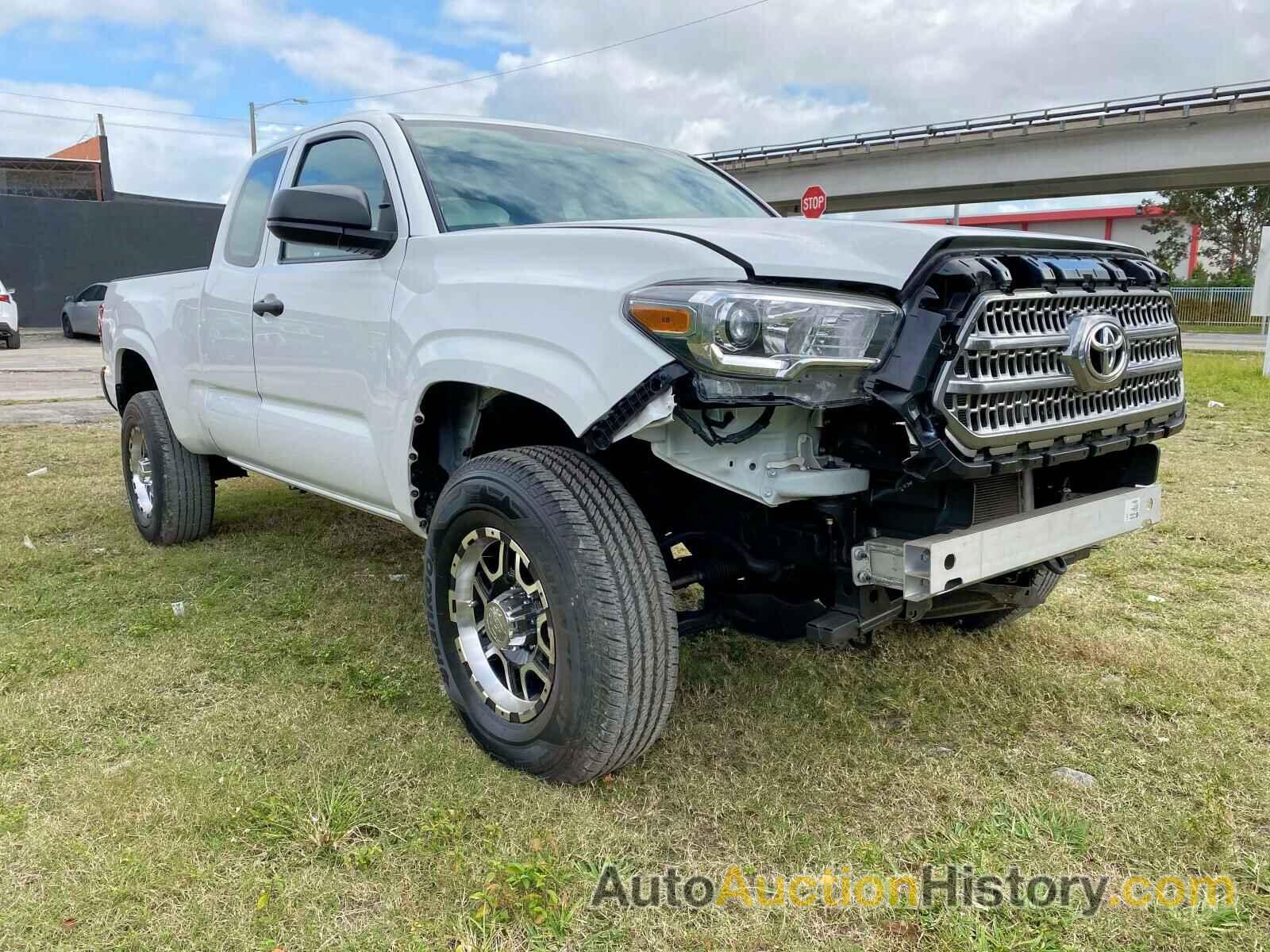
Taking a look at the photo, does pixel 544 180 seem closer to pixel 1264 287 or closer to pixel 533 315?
pixel 533 315

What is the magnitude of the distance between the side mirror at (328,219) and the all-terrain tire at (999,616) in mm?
2332

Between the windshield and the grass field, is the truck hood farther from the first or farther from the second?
the grass field

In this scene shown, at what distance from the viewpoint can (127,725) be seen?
2996 millimetres

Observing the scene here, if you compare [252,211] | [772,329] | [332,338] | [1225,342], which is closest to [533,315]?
[772,329]

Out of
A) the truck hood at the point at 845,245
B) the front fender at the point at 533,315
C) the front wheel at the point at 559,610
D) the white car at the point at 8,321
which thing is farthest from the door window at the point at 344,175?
the white car at the point at 8,321

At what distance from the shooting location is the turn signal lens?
2.14m

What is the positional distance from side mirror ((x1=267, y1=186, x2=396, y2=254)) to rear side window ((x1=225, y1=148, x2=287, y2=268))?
3.76 ft

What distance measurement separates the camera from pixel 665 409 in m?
2.19

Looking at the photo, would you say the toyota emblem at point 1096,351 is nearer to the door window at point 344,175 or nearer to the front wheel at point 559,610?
the front wheel at point 559,610

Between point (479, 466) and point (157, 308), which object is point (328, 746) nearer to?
point (479, 466)

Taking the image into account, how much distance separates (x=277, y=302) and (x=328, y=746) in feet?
5.88

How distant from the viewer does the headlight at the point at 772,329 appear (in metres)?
2.11

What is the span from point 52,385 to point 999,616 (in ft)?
43.3

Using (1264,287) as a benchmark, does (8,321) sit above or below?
above
